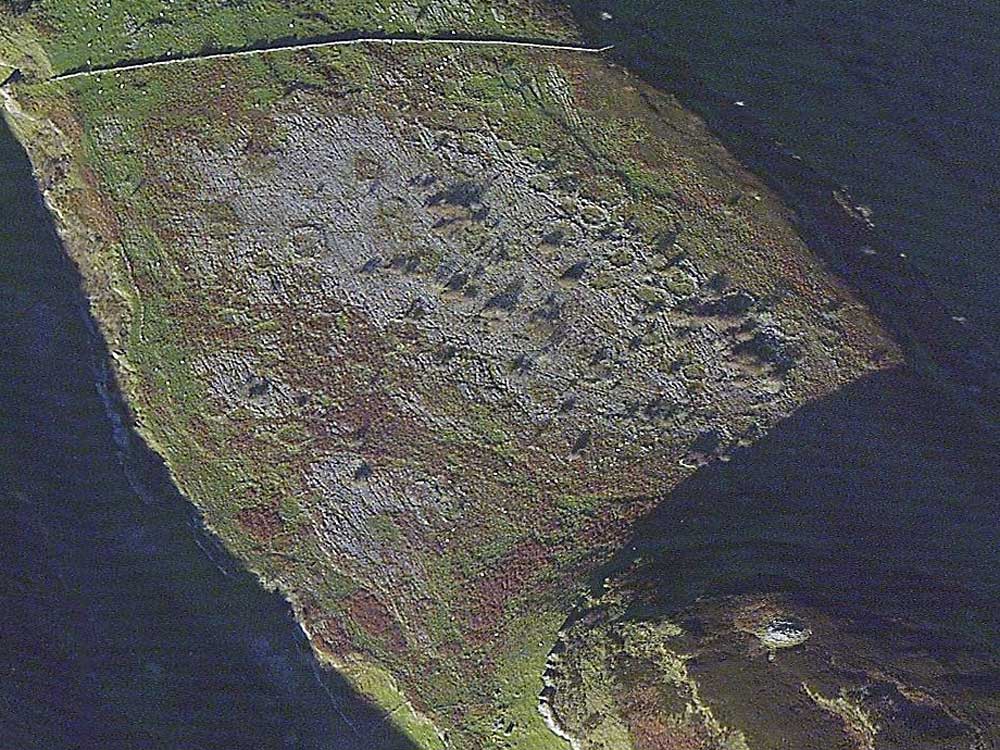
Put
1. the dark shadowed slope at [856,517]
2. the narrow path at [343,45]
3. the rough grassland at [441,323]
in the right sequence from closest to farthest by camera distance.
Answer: the dark shadowed slope at [856,517], the rough grassland at [441,323], the narrow path at [343,45]

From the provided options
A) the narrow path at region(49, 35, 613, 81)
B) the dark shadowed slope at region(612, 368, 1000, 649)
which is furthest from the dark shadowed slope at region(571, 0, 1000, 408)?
the dark shadowed slope at region(612, 368, 1000, 649)

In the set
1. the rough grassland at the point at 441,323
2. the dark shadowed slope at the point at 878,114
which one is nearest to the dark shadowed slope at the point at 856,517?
the rough grassland at the point at 441,323

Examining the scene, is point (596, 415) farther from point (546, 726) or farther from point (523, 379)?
point (546, 726)

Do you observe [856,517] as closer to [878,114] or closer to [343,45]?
[878,114]

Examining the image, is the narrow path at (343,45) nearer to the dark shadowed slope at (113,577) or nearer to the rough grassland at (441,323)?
the rough grassland at (441,323)

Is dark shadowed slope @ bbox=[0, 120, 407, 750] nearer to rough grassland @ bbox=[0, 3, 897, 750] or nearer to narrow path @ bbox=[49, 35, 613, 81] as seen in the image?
rough grassland @ bbox=[0, 3, 897, 750]

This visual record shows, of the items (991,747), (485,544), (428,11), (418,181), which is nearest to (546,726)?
(485,544)
